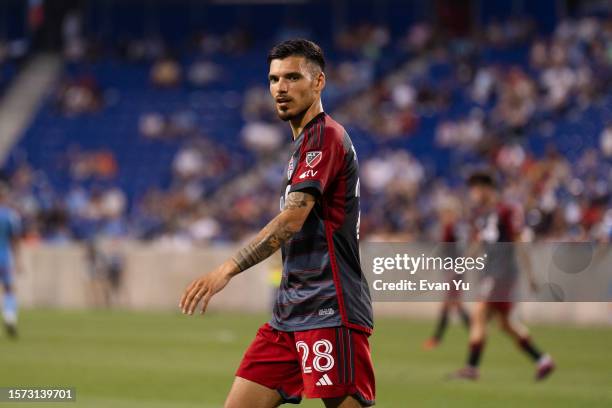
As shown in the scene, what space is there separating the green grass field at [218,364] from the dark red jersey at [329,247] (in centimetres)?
525

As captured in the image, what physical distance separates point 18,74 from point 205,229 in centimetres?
1277

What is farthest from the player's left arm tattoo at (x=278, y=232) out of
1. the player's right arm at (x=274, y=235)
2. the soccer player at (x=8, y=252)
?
the soccer player at (x=8, y=252)

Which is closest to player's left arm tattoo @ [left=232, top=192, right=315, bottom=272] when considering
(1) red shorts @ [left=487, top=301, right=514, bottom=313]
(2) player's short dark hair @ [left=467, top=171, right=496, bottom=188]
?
(1) red shorts @ [left=487, top=301, right=514, bottom=313]

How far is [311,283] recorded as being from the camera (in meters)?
5.94

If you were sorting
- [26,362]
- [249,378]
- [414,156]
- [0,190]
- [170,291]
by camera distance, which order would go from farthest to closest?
[414,156] < [170,291] < [0,190] < [26,362] < [249,378]

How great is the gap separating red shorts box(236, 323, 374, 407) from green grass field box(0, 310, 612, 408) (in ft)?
16.2

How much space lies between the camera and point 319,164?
577 centimetres

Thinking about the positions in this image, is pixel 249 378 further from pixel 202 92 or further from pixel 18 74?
pixel 18 74

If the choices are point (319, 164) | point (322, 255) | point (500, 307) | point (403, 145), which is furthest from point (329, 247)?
point (403, 145)

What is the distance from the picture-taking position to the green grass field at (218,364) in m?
11.7

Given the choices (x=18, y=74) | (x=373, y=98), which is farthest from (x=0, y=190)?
(x=18, y=74)

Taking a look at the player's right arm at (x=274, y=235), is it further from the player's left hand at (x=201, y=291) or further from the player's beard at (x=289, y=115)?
the player's beard at (x=289, y=115)

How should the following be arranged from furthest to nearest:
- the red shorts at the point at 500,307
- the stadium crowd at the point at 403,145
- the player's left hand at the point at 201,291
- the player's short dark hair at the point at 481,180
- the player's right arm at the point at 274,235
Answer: the stadium crowd at the point at 403,145 → the player's short dark hair at the point at 481,180 → the red shorts at the point at 500,307 → the player's right arm at the point at 274,235 → the player's left hand at the point at 201,291

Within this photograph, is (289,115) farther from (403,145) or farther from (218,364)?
(403,145)
